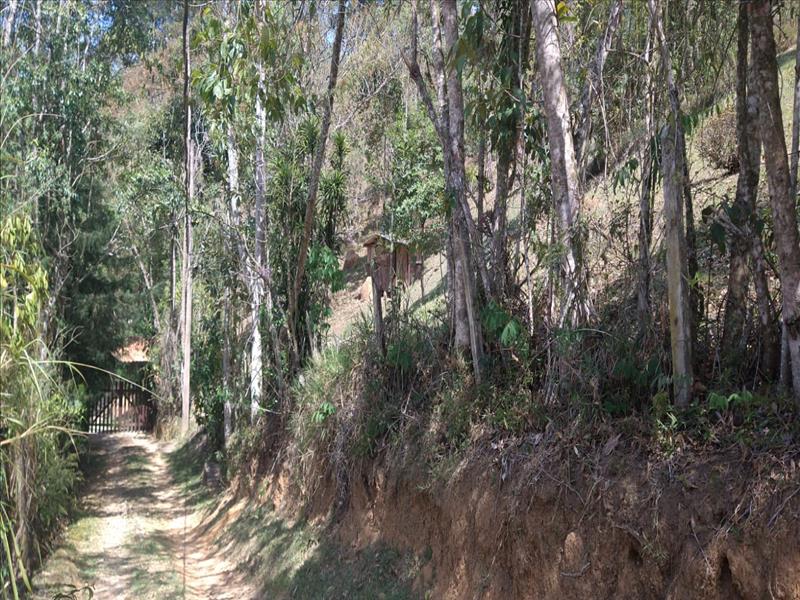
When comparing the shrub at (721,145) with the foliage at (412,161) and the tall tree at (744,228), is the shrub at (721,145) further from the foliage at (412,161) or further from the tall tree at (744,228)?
the foliage at (412,161)

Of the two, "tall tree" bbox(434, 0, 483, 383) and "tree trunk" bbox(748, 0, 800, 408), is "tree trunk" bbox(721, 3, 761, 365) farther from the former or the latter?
"tall tree" bbox(434, 0, 483, 383)

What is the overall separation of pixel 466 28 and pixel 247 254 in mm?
8012

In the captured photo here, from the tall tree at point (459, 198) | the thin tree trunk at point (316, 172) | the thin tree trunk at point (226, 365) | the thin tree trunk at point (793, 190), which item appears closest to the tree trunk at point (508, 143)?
the tall tree at point (459, 198)

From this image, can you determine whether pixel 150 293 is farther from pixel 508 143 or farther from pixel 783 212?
pixel 783 212

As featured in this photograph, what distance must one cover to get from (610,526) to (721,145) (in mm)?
6847

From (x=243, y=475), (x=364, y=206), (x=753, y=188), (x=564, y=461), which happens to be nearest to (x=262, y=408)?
(x=243, y=475)

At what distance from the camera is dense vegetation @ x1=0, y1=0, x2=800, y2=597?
6367 mm

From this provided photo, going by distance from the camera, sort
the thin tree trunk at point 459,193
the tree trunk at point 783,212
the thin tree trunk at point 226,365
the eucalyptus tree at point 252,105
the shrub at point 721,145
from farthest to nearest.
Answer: the thin tree trunk at point 226,365 → the shrub at point 721,145 → the eucalyptus tree at point 252,105 → the thin tree trunk at point 459,193 → the tree trunk at point 783,212

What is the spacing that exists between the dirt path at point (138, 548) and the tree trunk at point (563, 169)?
21.3ft

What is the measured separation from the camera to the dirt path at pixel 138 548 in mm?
12562

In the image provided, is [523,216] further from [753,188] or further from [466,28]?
[753,188]

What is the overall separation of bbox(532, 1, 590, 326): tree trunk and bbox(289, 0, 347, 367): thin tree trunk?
4.39 metres

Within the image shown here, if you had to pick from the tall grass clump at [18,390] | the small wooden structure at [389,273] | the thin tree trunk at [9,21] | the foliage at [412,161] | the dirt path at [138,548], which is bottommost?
the dirt path at [138,548]

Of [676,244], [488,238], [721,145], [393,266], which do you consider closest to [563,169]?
[676,244]
